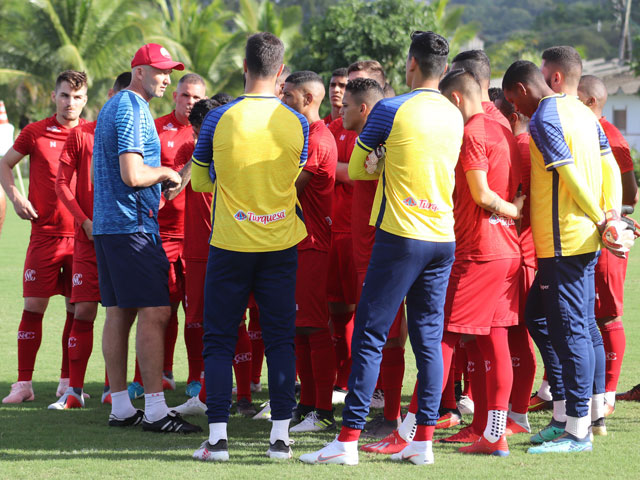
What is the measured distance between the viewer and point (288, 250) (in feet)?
18.3

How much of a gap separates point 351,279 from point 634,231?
225 centimetres

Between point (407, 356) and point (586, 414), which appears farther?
point (407, 356)

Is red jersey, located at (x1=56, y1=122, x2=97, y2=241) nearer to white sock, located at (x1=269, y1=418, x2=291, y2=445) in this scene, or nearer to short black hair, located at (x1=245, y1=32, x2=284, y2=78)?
short black hair, located at (x1=245, y1=32, x2=284, y2=78)

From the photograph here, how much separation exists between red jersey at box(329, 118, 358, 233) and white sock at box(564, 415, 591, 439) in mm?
2270

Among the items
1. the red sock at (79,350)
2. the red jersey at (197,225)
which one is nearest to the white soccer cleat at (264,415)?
the red jersey at (197,225)

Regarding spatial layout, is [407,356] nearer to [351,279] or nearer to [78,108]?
[351,279]

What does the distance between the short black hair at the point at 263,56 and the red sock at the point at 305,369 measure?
2.10m

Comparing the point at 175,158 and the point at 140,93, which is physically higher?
the point at 140,93

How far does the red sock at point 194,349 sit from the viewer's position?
7508 mm

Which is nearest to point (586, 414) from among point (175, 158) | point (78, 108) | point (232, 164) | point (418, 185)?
point (418, 185)

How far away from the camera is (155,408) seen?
616 centimetres

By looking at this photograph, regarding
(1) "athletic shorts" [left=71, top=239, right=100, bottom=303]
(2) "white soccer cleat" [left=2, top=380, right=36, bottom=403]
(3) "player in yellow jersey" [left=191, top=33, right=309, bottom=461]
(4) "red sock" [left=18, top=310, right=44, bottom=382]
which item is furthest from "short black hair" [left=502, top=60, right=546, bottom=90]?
(2) "white soccer cleat" [left=2, top=380, right=36, bottom=403]

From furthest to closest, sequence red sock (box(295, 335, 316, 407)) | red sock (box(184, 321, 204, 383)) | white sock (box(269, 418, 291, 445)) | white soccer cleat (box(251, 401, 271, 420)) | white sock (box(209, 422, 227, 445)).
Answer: red sock (box(184, 321, 204, 383))
white soccer cleat (box(251, 401, 271, 420))
red sock (box(295, 335, 316, 407))
white sock (box(269, 418, 291, 445))
white sock (box(209, 422, 227, 445))

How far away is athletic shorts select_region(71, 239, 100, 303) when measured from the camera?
7.14 metres
